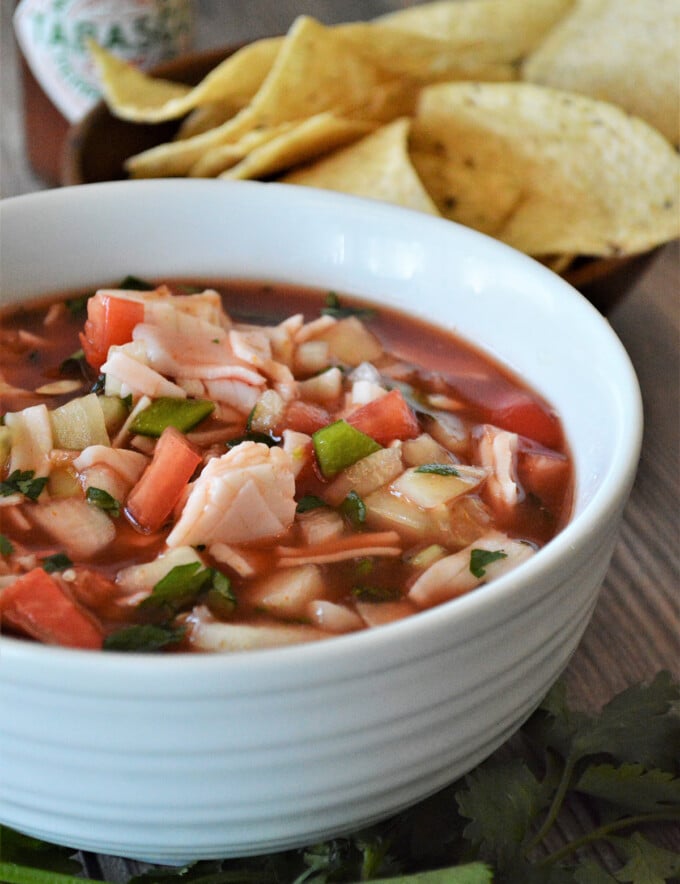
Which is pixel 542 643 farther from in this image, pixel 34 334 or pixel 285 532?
pixel 34 334

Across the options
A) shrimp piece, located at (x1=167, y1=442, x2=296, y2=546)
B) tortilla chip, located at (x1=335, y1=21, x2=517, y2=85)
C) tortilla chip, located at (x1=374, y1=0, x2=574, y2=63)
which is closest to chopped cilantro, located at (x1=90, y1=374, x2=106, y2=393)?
shrimp piece, located at (x1=167, y1=442, x2=296, y2=546)

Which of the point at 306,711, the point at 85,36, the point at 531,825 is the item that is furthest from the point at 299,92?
the point at 306,711

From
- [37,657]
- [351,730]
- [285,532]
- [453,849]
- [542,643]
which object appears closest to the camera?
[37,657]

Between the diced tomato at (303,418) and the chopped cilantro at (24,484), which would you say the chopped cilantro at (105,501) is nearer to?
the chopped cilantro at (24,484)

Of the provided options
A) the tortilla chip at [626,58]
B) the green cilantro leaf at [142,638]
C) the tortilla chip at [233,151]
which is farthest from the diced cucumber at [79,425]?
the tortilla chip at [626,58]

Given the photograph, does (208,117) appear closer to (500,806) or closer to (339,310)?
(339,310)

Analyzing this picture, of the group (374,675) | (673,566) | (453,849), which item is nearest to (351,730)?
(374,675)

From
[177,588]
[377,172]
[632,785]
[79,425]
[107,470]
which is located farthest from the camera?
[377,172]
